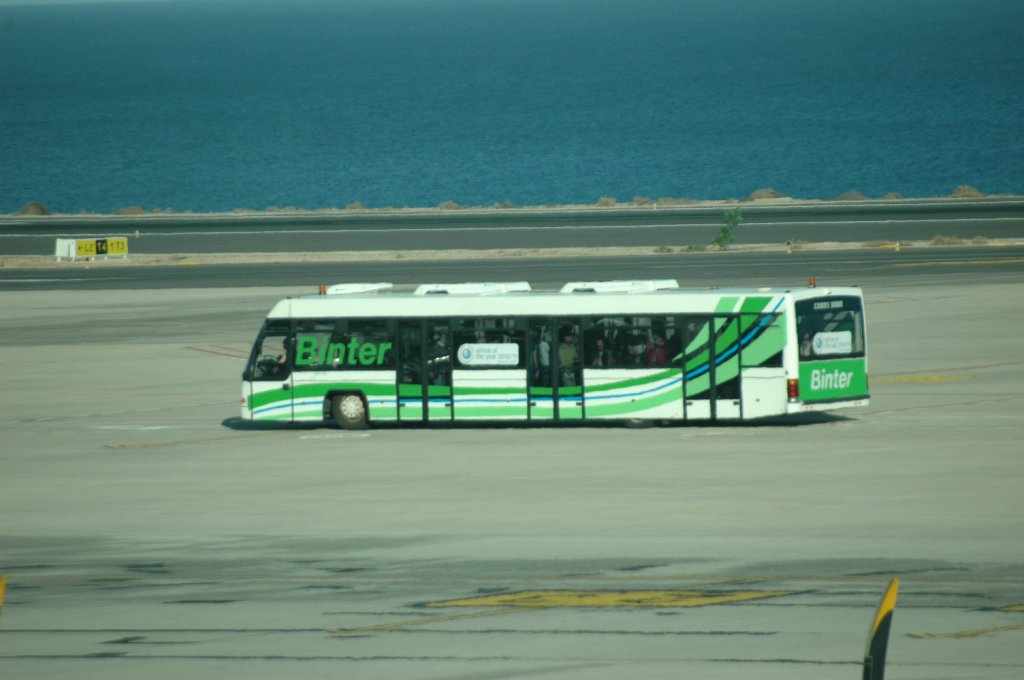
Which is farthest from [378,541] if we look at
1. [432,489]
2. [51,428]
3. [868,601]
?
[51,428]

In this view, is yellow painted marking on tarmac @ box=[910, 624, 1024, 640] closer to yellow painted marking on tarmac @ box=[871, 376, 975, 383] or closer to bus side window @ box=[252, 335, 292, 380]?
bus side window @ box=[252, 335, 292, 380]

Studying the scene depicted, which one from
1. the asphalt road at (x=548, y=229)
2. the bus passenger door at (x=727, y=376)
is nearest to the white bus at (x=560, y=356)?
the bus passenger door at (x=727, y=376)

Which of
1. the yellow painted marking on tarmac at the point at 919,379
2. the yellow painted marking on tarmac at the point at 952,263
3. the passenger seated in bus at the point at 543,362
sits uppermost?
the yellow painted marking on tarmac at the point at 952,263

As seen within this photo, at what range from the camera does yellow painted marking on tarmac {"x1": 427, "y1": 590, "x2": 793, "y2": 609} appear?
17766mm

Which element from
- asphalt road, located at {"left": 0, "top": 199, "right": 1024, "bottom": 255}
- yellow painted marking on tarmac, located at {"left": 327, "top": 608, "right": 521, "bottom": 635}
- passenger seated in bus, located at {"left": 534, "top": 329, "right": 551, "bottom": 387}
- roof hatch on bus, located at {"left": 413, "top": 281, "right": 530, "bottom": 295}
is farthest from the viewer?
asphalt road, located at {"left": 0, "top": 199, "right": 1024, "bottom": 255}

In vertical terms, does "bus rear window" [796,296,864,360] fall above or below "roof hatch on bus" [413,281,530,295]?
below

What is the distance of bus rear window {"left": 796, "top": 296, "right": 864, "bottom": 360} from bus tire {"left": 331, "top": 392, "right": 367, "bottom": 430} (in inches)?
357

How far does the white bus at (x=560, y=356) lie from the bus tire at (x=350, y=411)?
3 cm

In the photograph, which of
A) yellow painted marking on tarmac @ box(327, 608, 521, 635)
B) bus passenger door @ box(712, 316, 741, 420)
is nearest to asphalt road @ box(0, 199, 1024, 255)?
bus passenger door @ box(712, 316, 741, 420)

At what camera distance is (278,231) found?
104688 millimetres

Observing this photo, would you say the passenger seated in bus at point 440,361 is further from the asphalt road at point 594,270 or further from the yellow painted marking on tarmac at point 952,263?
the yellow painted marking on tarmac at point 952,263

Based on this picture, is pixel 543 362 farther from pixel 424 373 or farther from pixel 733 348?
pixel 733 348

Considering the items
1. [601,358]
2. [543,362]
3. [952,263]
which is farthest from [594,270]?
[601,358]

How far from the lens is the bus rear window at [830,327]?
33.8 m
